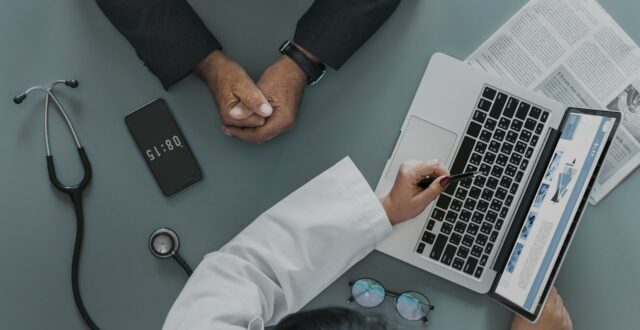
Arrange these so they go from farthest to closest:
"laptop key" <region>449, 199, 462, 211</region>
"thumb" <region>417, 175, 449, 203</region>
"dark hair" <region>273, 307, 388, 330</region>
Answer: "laptop key" <region>449, 199, 462, 211</region>
"thumb" <region>417, 175, 449, 203</region>
"dark hair" <region>273, 307, 388, 330</region>

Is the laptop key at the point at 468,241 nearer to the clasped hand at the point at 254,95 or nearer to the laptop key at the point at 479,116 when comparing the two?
the laptop key at the point at 479,116

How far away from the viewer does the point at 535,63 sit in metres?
1.12

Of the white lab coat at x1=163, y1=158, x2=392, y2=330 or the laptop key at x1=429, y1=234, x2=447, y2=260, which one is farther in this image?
the laptop key at x1=429, y1=234, x2=447, y2=260

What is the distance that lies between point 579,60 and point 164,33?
77 centimetres

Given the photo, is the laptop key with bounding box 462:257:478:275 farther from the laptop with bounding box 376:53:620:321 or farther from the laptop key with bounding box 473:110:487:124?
the laptop key with bounding box 473:110:487:124

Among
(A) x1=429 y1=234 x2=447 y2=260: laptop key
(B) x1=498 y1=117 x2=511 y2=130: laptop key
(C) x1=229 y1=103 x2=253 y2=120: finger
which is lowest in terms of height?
(A) x1=429 y1=234 x2=447 y2=260: laptop key

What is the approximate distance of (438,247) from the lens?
3.61ft

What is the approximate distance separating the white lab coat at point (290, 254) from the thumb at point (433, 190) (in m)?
0.08

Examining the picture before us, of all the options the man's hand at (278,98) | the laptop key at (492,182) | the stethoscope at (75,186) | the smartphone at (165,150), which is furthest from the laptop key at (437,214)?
the stethoscope at (75,186)

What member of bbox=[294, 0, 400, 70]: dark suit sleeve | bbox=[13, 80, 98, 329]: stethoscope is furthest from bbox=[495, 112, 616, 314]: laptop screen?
bbox=[13, 80, 98, 329]: stethoscope

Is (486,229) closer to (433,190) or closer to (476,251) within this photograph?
(476,251)

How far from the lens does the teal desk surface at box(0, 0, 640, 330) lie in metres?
1.09

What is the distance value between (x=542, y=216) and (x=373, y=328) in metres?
0.39

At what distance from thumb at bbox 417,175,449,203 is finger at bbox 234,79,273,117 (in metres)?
0.30
